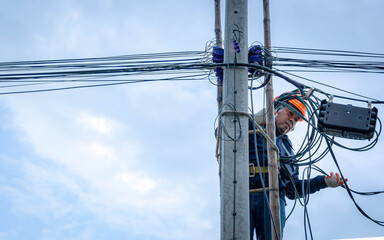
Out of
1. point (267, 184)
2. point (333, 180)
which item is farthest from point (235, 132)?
point (333, 180)

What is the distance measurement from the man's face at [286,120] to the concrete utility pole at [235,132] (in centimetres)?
227

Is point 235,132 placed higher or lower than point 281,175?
lower

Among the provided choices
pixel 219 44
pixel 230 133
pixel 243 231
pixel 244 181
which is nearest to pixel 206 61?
pixel 219 44

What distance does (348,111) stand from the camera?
5.43 meters

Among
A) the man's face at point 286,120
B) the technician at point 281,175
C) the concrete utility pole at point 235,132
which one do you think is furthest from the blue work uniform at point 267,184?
the concrete utility pole at point 235,132

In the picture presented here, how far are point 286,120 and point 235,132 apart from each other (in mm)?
2642

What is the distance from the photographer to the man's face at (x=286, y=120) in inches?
299

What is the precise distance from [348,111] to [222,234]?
1.91 m

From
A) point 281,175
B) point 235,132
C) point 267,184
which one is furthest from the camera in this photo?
point 281,175

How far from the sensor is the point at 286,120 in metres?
7.60

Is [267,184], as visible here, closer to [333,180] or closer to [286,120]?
[333,180]

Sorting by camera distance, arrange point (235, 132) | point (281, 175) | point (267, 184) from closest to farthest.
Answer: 1. point (235, 132)
2. point (267, 184)
3. point (281, 175)

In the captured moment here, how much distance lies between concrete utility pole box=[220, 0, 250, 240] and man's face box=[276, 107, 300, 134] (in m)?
2.27

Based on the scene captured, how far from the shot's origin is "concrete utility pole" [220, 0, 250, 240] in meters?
4.82
